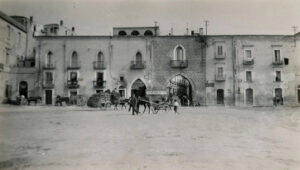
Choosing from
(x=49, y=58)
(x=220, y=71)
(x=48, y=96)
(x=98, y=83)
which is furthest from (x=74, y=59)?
(x=220, y=71)

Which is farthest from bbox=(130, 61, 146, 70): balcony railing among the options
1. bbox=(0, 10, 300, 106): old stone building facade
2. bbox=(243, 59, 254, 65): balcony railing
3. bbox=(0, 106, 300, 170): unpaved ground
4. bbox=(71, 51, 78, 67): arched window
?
bbox=(0, 106, 300, 170): unpaved ground

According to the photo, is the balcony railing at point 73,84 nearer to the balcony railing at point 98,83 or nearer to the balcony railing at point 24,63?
the balcony railing at point 98,83

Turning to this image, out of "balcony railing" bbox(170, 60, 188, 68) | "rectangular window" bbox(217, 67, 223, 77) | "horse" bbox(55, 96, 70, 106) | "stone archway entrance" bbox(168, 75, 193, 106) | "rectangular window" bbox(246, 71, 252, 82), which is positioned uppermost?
"balcony railing" bbox(170, 60, 188, 68)

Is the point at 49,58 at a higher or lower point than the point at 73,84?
higher

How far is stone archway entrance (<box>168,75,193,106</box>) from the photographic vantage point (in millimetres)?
23438

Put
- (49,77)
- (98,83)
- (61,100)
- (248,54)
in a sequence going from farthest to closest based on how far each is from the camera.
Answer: (49,77) → (98,83) → (248,54) → (61,100)

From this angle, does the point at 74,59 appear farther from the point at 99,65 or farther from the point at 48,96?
the point at 48,96

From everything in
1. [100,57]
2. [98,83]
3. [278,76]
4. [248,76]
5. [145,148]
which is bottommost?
[145,148]

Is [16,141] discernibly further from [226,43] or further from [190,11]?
[226,43]

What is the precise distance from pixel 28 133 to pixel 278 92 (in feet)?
48.6

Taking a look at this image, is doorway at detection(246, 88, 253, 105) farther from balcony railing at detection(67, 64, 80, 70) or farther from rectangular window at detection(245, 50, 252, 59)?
balcony railing at detection(67, 64, 80, 70)

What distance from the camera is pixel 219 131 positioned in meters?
8.06

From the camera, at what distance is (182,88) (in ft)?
80.6

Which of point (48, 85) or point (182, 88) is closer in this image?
point (48, 85)
